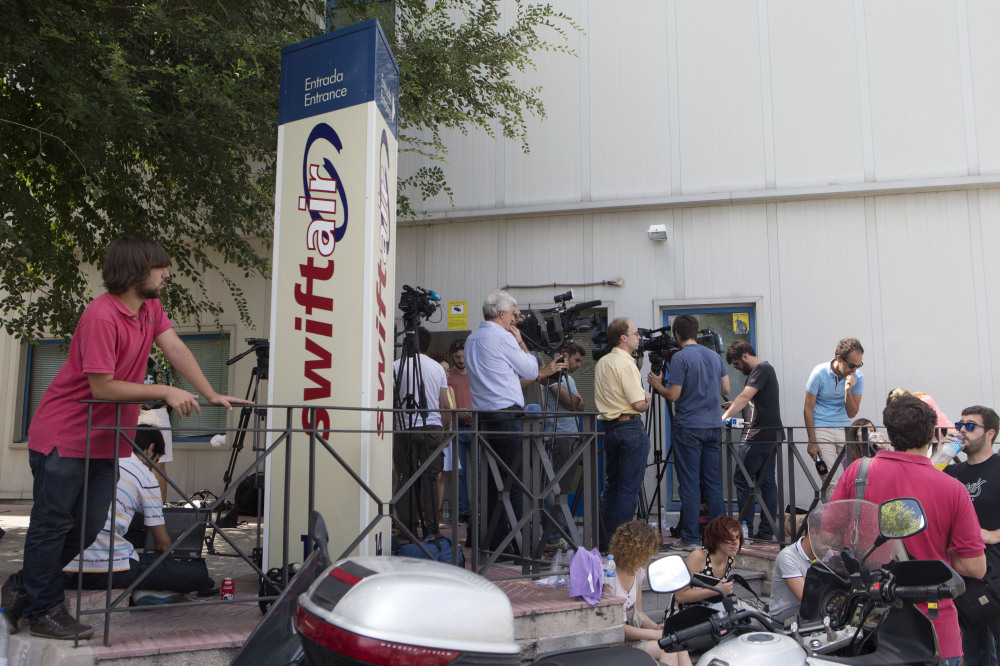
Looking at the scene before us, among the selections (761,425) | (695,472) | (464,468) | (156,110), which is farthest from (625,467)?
(156,110)

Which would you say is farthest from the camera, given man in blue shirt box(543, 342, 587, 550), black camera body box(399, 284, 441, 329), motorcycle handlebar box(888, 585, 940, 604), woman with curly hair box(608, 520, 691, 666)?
man in blue shirt box(543, 342, 587, 550)

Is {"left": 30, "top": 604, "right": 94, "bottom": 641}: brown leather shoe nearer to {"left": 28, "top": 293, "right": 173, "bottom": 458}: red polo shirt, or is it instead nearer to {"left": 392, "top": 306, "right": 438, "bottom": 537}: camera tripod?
{"left": 28, "top": 293, "right": 173, "bottom": 458}: red polo shirt

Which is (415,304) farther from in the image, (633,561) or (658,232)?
(658,232)

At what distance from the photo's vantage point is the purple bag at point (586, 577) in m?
4.34

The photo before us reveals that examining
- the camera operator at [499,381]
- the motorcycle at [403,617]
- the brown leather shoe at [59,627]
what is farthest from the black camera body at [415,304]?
the motorcycle at [403,617]

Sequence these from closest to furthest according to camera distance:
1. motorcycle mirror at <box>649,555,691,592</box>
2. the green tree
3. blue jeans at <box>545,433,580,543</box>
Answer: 1. motorcycle mirror at <box>649,555,691,592</box>
2. blue jeans at <box>545,433,580,543</box>
3. the green tree

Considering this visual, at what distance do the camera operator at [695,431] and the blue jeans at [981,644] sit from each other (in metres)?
2.29

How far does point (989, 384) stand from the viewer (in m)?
7.72

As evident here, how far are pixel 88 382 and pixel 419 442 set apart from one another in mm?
3082

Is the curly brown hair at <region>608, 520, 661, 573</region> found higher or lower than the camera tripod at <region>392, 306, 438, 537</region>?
lower

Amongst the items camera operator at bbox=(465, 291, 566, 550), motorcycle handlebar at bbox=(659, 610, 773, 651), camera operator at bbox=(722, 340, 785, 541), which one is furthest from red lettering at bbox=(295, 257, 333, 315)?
camera operator at bbox=(722, 340, 785, 541)

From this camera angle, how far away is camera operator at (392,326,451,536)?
5609 mm

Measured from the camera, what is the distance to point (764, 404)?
23.2 feet

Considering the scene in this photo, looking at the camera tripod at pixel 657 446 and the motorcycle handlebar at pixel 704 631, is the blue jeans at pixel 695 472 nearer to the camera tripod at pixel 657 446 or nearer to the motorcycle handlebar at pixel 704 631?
the camera tripod at pixel 657 446
